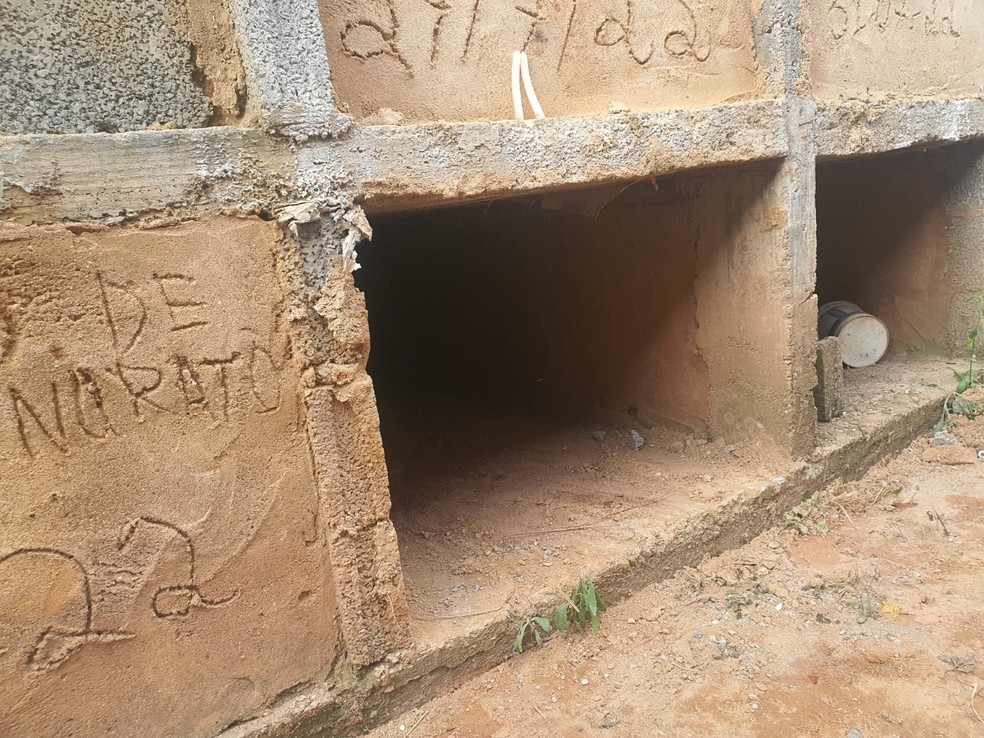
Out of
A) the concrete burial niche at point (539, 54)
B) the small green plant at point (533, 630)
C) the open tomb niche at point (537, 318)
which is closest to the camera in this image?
the concrete burial niche at point (539, 54)

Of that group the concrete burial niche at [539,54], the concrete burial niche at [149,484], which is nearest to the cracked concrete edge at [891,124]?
the concrete burial niche at [539,54]

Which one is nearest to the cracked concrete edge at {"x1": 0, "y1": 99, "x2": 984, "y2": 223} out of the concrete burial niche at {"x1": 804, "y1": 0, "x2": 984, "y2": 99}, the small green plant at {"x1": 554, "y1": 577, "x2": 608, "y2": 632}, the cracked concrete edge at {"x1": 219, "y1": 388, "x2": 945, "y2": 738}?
the concrete burial niche at {"x1": 804, "y1": 0, "x2": 984, "y2": 99}

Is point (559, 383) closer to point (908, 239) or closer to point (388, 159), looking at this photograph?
point (908, 239)

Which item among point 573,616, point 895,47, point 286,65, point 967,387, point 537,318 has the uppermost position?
point 895,47

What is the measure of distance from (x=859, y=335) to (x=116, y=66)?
4.54 metres

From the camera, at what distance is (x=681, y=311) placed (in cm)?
368

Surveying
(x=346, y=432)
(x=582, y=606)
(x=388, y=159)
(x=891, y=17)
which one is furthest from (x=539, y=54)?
(x=891, y=17)

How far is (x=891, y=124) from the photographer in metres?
3.56

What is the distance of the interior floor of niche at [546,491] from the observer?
2.71 meters

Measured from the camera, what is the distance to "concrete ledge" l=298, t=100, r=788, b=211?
6.74ft

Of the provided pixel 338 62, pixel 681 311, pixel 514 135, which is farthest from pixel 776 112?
pixel 338 62

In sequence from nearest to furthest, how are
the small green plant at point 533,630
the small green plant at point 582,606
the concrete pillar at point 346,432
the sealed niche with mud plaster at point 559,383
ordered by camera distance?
the concrete pillar at point 346,432, the small green plant at point 533,630, the small green plant at point 582,606, the sealed niche with mud plaster at point 559,383

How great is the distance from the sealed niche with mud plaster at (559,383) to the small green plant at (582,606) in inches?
3.7

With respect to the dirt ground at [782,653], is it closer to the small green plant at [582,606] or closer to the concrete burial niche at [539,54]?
the small green plant at [582,606]
